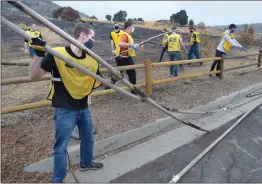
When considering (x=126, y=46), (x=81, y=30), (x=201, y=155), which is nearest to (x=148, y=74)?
(x=126, y=46)

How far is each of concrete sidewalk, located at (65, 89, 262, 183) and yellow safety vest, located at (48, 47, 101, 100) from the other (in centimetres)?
116

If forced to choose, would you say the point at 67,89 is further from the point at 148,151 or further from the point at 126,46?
the point at 126,46

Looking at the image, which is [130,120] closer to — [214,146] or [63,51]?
[214,146]

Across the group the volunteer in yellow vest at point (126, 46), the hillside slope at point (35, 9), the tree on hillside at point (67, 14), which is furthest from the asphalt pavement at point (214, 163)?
the tree on hillside at point (67, 14)

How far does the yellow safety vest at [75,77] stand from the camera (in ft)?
8.83

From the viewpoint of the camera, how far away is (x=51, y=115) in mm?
4844

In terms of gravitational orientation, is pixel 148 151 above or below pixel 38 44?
below

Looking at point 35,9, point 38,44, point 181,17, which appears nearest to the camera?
point 38,44

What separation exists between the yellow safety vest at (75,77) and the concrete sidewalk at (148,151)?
1156 millimetres

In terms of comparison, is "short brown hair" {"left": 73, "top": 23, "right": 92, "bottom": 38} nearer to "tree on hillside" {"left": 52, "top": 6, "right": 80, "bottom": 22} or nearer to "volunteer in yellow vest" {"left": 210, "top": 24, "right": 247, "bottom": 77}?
"volunteer in yellow vest" {"left": 210, "top": 24, "right": 247, "bottom": 77}

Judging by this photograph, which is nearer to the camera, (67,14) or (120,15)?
(67,14)

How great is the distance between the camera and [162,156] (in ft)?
12.9

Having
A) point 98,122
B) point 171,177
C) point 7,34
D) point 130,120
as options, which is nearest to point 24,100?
point 98,122

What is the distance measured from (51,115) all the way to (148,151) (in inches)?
78.5
